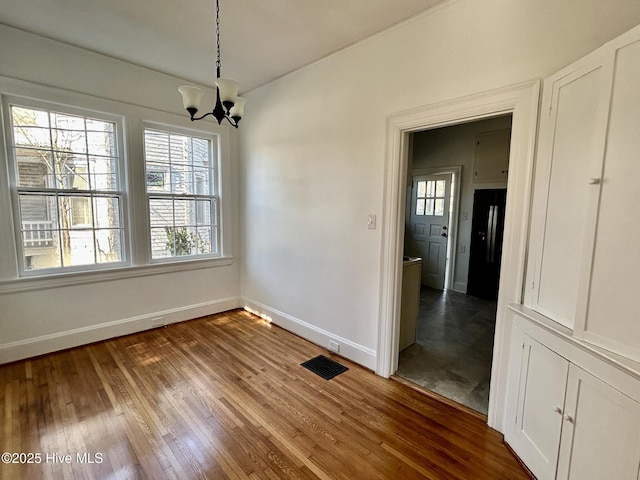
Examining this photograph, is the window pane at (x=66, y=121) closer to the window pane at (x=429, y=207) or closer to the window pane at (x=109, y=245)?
the window pane at (x=109, y=245)

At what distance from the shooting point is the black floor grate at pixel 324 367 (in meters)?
→ 2.56

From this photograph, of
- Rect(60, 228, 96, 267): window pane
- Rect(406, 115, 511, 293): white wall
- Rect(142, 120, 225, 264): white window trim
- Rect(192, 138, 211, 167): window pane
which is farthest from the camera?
Rect(406, 115, 511, 293): white wall

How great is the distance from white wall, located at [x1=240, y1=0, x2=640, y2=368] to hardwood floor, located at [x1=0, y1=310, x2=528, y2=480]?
667 millimetres

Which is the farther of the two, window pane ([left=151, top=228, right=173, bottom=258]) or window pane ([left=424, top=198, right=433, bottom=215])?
window pane ([left=424, top=198, right=433, bottom=215])

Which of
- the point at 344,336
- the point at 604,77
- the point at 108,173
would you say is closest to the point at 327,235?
the point at 344,336

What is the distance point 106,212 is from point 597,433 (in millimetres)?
4172

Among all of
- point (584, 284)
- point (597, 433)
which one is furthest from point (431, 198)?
point (597, 433)

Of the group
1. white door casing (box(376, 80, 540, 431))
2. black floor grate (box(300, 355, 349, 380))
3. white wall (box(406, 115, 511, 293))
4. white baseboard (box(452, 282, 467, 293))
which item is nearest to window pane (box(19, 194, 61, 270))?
black floor grate (box(300, 355, 349, 380))

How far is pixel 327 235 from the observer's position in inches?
117

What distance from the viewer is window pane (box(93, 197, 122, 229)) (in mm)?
3082

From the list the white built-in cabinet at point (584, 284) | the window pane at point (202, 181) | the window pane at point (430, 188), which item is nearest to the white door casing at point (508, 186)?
the white built-in cabinet at point (584, 284)

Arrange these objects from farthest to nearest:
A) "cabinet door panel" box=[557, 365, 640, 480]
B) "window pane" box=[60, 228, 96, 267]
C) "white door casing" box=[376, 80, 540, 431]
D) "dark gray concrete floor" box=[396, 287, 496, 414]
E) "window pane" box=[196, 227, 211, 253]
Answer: "window pane" box=[196, 227, 211, 253], "window pane" box=[60, 228, 96, 267], "dark gray concrete floor" box=[396, 287, 496, 414], "white door casing" box=[376, 80, 540, 431], "cabinet door panel" box=[557, 365, 640, 480]

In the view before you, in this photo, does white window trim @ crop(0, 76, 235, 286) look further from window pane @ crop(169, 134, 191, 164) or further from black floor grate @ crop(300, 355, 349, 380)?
black floor grate @ crop(300, 355, 349, 380)

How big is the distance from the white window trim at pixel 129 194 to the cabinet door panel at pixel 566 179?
3.52 meters
